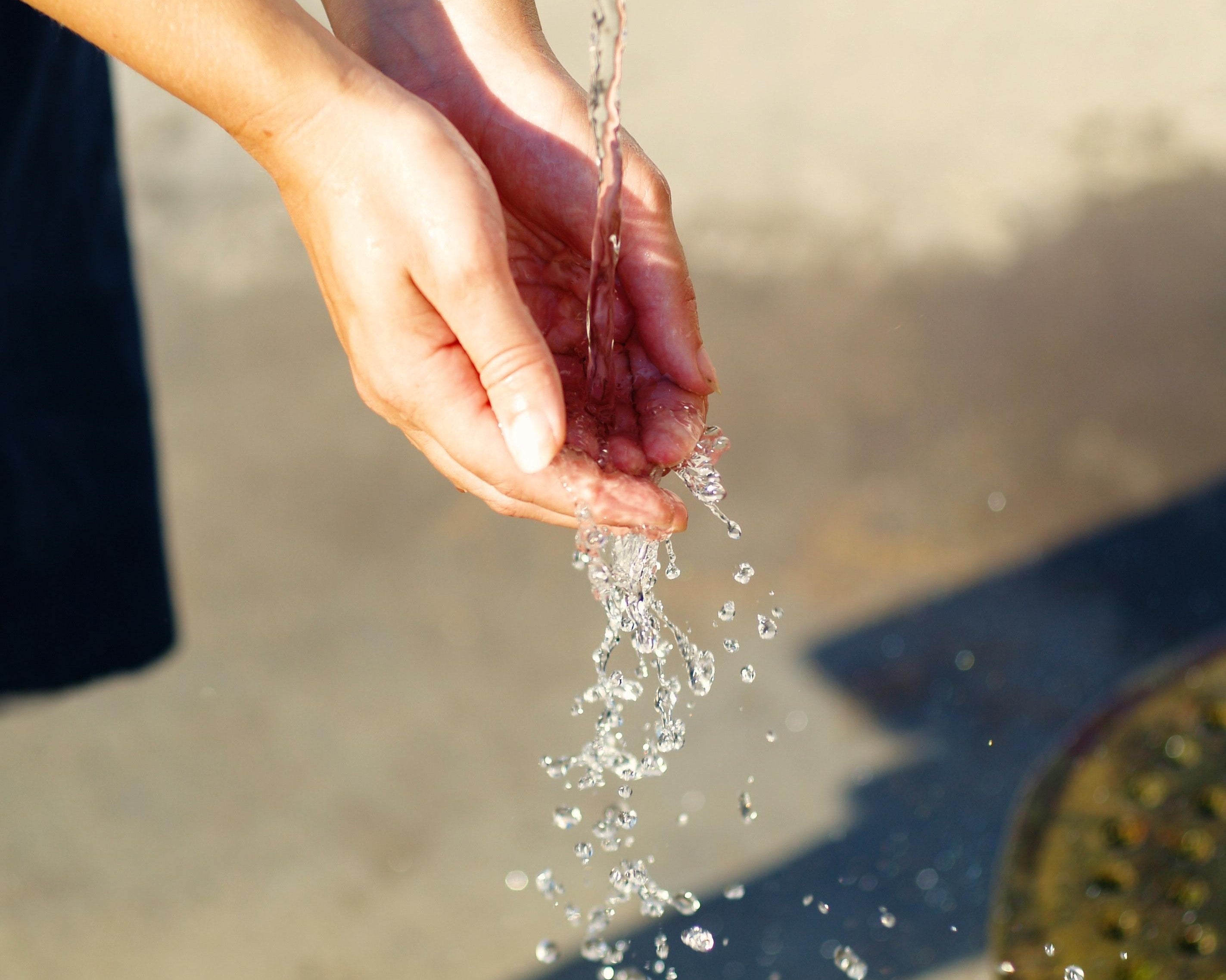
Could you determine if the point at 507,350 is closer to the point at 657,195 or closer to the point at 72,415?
the point at 657,195

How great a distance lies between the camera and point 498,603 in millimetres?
2102

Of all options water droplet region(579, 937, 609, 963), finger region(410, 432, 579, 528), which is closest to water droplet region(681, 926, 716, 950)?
water droplet region(579, 937, 609, 963)

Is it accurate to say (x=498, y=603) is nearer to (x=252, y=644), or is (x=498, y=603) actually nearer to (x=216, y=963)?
(x=252, y=644)

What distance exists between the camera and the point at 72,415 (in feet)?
5.18

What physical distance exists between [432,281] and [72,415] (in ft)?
2.73

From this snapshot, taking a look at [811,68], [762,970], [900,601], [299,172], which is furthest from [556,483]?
[811,68]

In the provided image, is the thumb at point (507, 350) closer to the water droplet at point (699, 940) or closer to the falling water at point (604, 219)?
the falling water at point (604, 219)

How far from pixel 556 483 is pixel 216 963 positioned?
3.81ft

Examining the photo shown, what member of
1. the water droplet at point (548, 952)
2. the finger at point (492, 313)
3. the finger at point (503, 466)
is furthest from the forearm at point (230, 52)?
the water droplet at point (548, 952)

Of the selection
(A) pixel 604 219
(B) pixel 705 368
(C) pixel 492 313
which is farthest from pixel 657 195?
(C) pixel 492 313

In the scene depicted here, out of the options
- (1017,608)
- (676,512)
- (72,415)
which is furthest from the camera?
(1017,608)

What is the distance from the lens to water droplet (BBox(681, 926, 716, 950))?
1.67 meters

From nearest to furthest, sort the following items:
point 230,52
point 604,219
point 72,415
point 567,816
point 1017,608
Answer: point 230,52, point 604,219, point 72,415, point 567,816, point 1017,608

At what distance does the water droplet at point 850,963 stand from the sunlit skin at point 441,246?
0.92 meters
